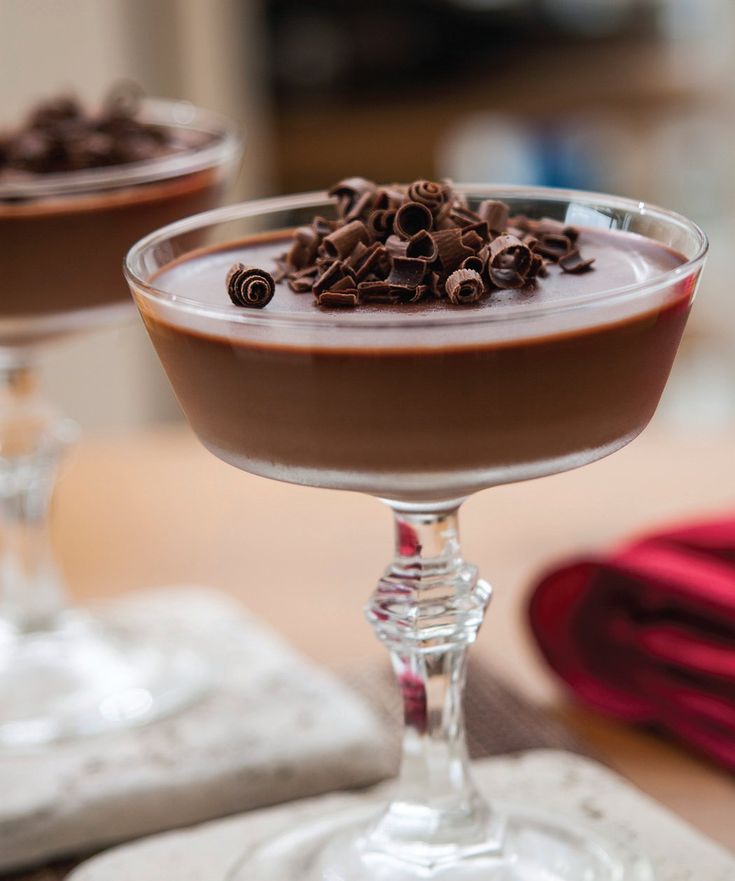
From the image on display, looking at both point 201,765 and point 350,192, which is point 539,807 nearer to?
point 201,765

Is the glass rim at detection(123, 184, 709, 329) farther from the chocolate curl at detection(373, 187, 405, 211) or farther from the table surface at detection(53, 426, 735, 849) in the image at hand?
the table surface at detection(53, 426, 735, 849)

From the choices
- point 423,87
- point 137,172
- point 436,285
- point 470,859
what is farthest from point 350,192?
point 423,87

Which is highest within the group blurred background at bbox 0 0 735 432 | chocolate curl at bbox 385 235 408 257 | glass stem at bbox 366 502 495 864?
chocolate curl at bbox 385 235 408 257

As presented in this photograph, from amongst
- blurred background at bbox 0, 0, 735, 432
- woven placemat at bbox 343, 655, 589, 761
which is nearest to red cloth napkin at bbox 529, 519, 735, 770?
woven placemat at bbox 343, 655, 589, 761

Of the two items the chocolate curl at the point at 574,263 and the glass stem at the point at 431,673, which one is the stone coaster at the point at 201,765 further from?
the chocolate curl at the point at 574,263

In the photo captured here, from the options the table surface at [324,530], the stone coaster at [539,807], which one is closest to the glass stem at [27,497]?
the table surface at [324,530]

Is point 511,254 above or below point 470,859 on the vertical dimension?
above

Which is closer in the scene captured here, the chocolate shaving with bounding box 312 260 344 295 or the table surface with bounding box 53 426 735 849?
the chocolate shaving with bounding box 312 260 344 295

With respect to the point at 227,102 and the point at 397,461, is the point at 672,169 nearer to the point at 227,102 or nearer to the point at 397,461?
the point at 227,102
